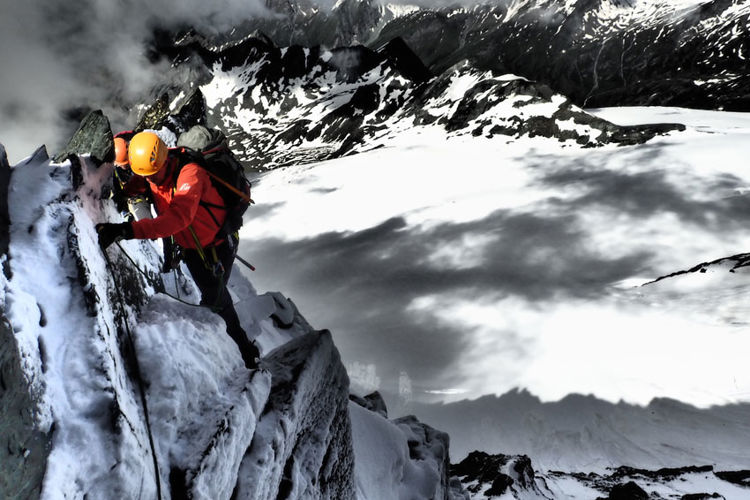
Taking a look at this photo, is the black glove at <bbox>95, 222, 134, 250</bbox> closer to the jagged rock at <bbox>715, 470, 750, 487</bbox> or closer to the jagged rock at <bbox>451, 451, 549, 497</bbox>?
the jagged rock at <bbox>451, 451, 549, 497</bbox>

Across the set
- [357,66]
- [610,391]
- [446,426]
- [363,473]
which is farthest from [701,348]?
[357,66]

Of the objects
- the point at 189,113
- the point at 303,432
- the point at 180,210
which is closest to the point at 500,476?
the point at 303,432

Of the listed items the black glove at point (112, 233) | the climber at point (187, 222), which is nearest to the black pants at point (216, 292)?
the climber at point (187, 222)

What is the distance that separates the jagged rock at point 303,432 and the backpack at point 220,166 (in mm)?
2146

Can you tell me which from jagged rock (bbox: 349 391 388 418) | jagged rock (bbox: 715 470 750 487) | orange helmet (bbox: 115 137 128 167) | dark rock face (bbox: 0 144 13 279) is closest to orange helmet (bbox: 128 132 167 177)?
dark rock face (bbox: 0 144 13 279)

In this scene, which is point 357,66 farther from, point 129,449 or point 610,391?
point 129,449

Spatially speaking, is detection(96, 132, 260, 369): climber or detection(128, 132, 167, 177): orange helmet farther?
detection(128, 132, 167, 177): orange helmet

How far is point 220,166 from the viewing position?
5055mm

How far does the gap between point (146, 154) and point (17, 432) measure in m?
2.91

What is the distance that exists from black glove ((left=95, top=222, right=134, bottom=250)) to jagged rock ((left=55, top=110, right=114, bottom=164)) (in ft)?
3.34

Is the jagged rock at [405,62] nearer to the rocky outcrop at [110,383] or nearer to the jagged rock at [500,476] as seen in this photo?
the jagged rock at [500,476]

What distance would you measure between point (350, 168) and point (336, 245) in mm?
26140

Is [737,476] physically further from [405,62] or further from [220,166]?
[405,62]

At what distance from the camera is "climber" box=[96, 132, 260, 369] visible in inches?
165
